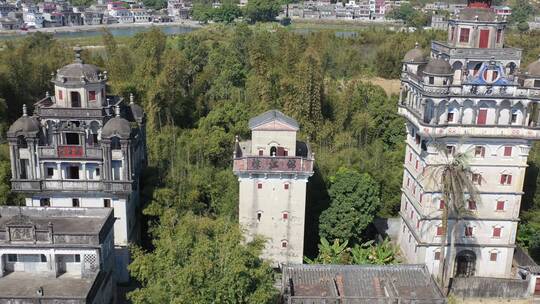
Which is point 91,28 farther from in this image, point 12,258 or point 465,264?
point 465,264

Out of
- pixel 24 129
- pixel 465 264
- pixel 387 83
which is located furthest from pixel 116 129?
pixel 387 83

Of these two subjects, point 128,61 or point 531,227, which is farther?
point 128,61

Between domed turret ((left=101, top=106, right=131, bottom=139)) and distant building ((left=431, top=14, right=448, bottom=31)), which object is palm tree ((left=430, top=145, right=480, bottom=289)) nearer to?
domed turret ((left=101, top=106, right=131, bottom=139))

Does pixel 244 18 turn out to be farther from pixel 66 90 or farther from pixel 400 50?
pixel 66 90

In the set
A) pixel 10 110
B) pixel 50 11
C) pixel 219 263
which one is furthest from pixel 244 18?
pixel 219 263

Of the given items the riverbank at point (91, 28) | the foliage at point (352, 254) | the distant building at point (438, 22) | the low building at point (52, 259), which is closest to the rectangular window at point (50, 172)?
the low building at point (52, 259)

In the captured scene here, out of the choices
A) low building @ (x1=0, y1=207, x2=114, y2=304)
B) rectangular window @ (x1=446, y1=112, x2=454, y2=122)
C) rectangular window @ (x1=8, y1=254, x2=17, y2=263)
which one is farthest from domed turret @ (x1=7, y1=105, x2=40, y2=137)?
rectangular window @ (x1=446, y1=112, x2=454, y2=122)
